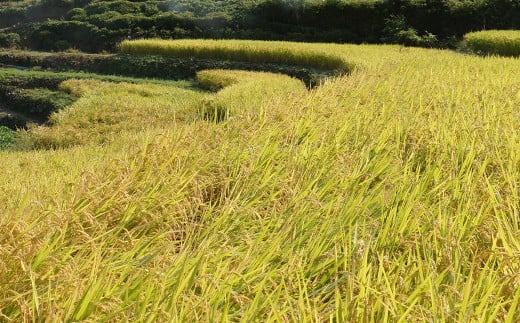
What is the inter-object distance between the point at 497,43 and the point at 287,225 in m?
13.0

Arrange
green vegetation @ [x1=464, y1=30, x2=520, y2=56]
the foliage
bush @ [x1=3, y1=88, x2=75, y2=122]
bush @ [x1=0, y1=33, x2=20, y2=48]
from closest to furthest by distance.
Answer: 1. the foliage
2. green vegetation @ [x1=464, y1=30, x2=520, y2=56]
3. bush @ [x1=3, y1=88, x2=75, y2=122]
4. bush @ [x1=0, y1=33, x2=20, y2=48]

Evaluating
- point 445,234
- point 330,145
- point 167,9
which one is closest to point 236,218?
point 445,234

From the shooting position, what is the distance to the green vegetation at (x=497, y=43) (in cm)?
1318

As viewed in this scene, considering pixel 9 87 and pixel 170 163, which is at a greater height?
pixel 170 163

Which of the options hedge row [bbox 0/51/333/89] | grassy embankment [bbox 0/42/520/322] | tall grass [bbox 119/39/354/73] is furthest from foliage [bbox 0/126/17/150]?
grassy embankment [bbox 0/42/520/322]

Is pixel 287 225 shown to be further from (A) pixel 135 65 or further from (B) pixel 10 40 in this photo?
(B) pixel 10 40

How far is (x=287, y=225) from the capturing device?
2031mm

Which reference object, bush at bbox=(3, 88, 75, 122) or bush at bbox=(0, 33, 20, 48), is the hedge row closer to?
bush at bbox=(3, 88, 75, 122)

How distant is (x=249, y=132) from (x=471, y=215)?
177cm

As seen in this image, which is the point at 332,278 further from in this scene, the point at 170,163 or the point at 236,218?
the point at 170,163

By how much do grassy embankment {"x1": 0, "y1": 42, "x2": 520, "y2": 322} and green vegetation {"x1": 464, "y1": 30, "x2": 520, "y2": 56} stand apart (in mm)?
9752

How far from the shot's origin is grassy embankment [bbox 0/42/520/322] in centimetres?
155

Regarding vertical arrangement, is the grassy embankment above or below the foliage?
above

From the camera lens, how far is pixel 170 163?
298cm
